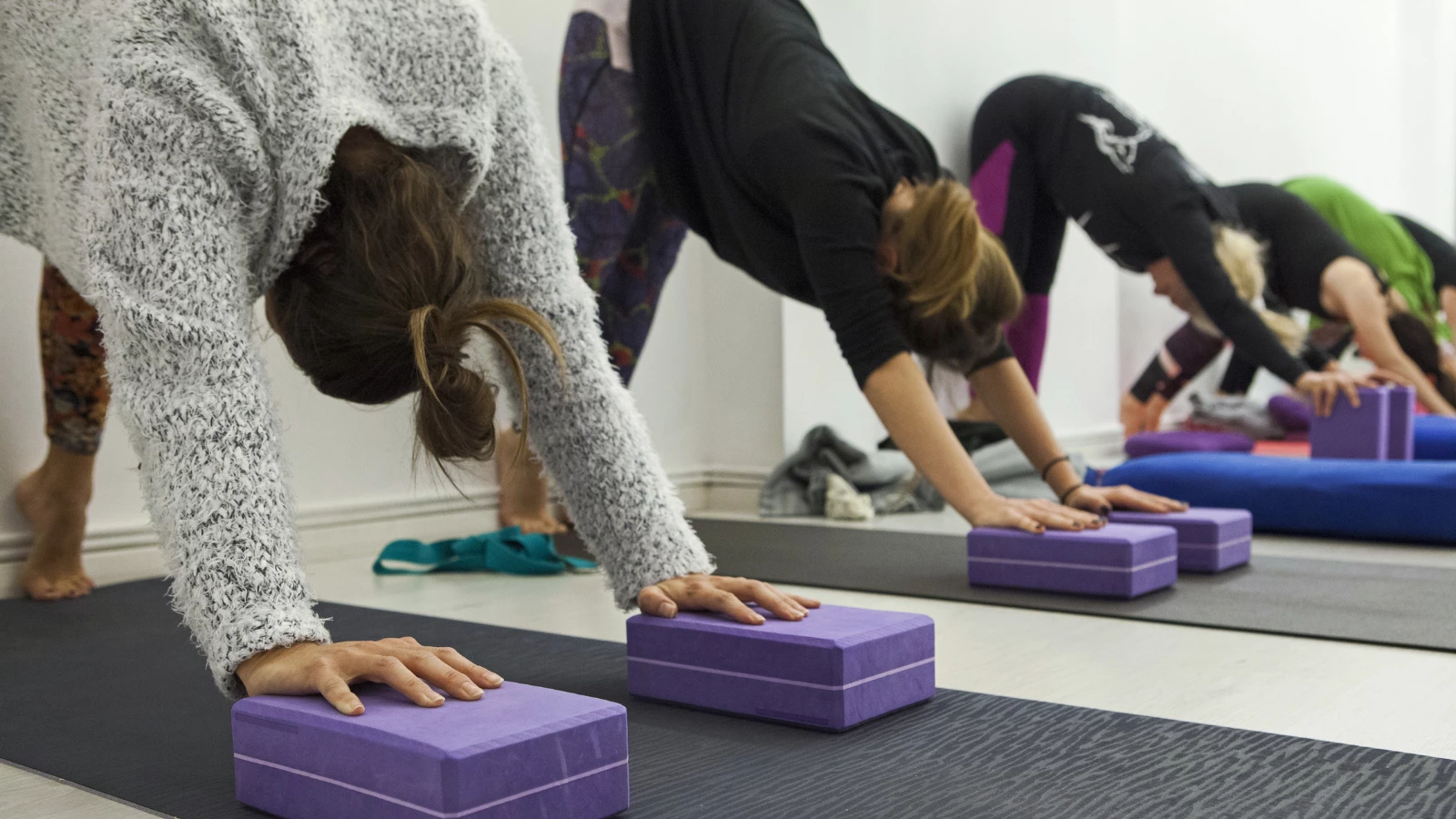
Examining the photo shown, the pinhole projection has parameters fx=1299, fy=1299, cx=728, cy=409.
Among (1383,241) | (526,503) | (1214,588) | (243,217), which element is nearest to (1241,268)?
(1214,588)

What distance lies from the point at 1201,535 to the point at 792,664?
46.0 inches

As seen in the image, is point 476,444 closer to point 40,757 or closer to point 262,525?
point 262,525

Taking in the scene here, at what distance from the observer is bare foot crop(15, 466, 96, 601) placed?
216 centimetres

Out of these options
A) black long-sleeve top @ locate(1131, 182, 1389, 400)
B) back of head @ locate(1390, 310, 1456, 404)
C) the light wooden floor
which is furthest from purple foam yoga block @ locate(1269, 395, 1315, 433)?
the light wooden floor

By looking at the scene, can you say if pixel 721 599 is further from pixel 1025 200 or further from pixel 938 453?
pixel 1025 200

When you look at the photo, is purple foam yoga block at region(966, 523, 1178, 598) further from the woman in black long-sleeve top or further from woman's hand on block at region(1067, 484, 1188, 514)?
the woman in black long-sleeve top

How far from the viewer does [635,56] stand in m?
2.41

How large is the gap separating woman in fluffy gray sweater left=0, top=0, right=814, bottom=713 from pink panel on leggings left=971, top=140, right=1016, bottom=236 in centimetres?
270

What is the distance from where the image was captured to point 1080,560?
6.41 feet

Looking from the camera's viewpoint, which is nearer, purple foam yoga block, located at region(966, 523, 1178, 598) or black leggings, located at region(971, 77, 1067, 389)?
purple foam yoga block, located at region(966, 523, 1178, 598)

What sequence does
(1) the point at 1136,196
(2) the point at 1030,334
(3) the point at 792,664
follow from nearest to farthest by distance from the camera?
(3) the point at 792,664 < (1) the point at 1136,196 < (2) the point at 1030,334

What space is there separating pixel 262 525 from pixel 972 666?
2.87 ft

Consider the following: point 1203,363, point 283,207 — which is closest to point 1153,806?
point 283,207

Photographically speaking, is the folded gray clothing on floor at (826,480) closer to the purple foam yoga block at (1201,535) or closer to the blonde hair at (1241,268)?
the blonde hair at (1241,268)
